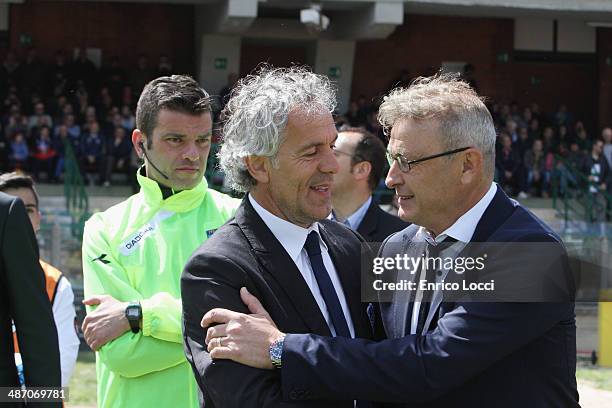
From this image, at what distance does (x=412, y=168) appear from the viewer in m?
2.84

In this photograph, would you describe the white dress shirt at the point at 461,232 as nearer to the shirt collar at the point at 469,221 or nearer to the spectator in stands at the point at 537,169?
the shirt collar at the point at 469,221

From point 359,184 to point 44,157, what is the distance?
583 inches

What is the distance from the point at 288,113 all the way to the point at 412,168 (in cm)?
39

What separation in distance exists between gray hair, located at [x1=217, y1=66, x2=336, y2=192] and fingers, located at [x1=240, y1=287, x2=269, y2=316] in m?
0.39

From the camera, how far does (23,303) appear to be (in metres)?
3.09

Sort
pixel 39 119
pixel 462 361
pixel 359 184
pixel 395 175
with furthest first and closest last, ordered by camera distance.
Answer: pixel 39 119 < pixel 359 184 < pixel 395 175 < pixel 462 361

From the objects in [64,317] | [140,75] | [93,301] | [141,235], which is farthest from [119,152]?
[93,301]

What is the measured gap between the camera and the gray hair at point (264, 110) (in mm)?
2799

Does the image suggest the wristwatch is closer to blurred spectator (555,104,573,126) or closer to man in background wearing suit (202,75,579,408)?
man in background wearing suit (202,75,579,408)

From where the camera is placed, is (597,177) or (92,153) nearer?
(92,153)

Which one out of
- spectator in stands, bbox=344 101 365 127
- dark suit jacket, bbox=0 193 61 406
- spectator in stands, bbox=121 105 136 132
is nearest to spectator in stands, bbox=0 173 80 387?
dark suit jacket, bbox=0 193 61 406

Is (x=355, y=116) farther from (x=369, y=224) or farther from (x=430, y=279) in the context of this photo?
(x=430, y=279)

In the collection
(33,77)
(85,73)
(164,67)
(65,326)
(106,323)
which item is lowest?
(65,326)

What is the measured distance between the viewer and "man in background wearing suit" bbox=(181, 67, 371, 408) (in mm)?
2719
